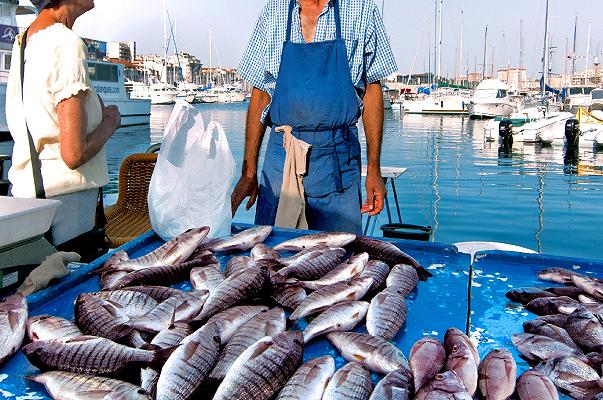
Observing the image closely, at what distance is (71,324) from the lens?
6.14ft

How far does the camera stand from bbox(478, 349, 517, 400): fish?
1.50 meters

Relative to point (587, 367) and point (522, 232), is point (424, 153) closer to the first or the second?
point (522, 232)

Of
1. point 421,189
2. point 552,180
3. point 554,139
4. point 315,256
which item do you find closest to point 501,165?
point 552,180

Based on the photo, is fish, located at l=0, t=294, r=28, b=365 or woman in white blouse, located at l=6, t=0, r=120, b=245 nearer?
fish, located at l=0, t=294, r=28, b=365

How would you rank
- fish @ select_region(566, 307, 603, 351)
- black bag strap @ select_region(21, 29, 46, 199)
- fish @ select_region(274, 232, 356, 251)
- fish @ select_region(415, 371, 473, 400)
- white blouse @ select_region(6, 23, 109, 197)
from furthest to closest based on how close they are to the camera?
black bag strap @ select_region(21, 29, 46, 199), white blouse @ select_region(6, 23, 109, 197), fish @ select_region(274, 232, 356, 251), fish @ select_region(566, 307, 603, 351), fish @ select_region(415, 371, 473, 400)

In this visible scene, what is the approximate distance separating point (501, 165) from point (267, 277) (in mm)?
20663

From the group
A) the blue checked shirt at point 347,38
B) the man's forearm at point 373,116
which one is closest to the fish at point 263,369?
the man's forearm at point 373,116

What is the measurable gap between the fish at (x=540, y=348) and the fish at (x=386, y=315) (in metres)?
0.36

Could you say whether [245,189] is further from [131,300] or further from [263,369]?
[263,369]

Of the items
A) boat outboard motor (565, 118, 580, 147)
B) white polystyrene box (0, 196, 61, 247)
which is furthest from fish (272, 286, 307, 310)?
boat outboard motor (565, 118, 580, 147)

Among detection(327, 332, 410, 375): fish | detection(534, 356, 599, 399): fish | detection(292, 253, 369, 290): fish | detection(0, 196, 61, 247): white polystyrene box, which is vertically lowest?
detection(534, 356, 599, 399): fish

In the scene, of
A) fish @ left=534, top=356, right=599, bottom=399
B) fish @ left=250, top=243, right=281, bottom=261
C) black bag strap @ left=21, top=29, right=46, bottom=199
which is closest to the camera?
fish @ left=534, top=356, right=599, bottom=399

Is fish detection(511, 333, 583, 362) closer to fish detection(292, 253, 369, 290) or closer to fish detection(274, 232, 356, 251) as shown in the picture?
fish detection(292, 253, 369, 290)

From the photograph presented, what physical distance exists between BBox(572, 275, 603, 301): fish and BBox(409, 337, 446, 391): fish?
0.80 m
